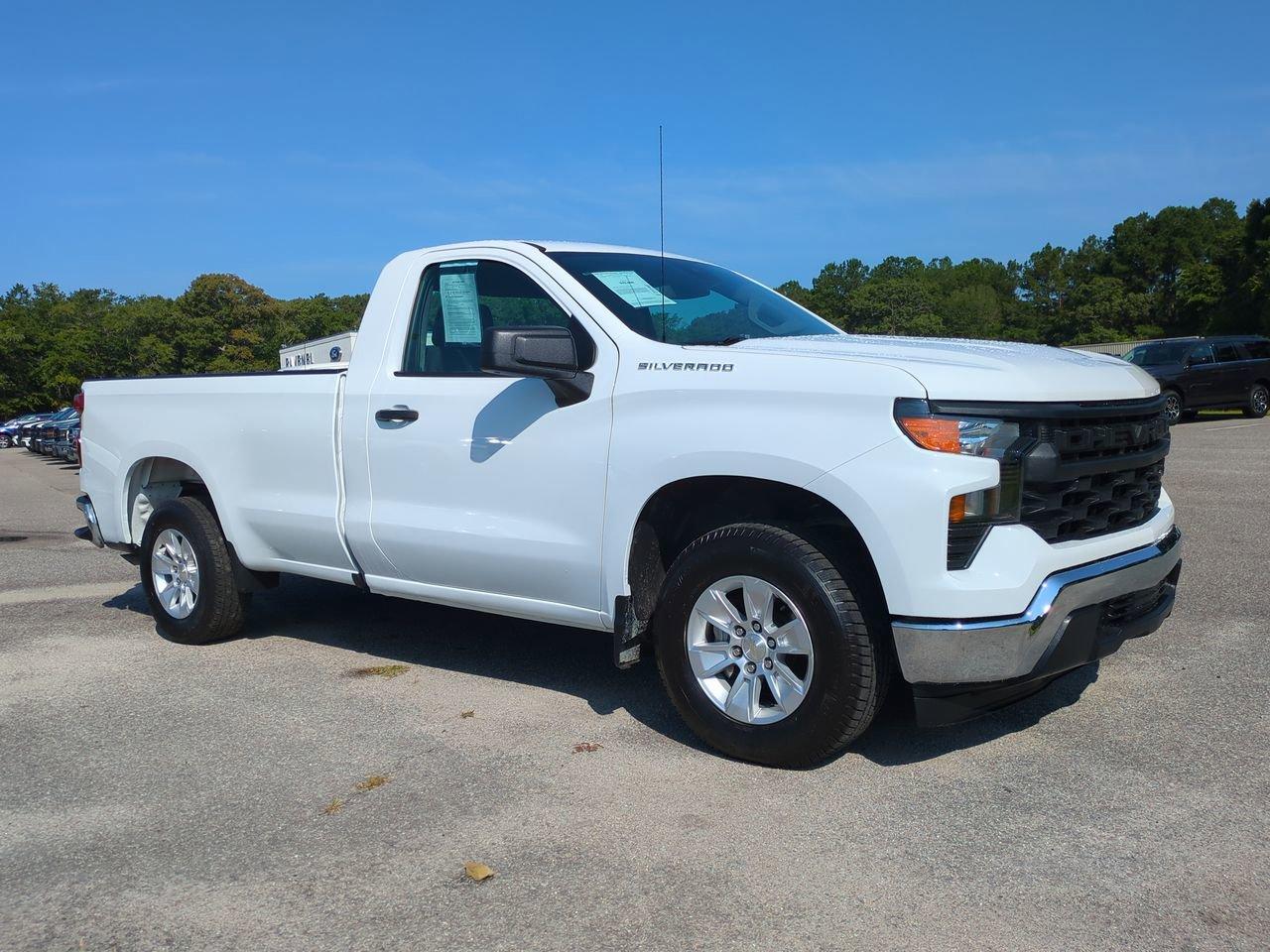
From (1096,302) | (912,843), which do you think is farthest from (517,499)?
(1096,302)

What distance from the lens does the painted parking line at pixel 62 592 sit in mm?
7824

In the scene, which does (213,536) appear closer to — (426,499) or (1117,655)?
(426,499)

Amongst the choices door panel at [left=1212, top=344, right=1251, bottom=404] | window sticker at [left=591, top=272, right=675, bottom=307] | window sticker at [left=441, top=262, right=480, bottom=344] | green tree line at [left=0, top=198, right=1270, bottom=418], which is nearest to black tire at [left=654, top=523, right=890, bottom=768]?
window sticker at [left=591, top=272, right=675, bottom=307]

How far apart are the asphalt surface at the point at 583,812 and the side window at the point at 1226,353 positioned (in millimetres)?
18530

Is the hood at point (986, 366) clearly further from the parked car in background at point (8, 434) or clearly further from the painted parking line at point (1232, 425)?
the parked car in background at point (8, 434)

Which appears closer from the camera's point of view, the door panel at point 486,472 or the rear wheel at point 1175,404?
the door panel at point 486,472

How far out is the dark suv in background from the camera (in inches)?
865

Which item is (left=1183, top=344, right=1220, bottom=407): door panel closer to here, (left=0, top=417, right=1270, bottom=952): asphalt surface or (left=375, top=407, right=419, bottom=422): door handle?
(left=0, top=417, right=1270, bottom=952): asphalt surface

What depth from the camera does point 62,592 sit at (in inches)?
320

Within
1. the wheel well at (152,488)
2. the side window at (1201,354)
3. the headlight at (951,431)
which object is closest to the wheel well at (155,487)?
the wheel well at (152,488)

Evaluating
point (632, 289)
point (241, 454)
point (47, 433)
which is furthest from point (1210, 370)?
point (47, 433)

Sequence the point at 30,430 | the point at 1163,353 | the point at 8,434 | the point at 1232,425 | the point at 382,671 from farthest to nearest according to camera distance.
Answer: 1. the point at 8,434
2. the point at 30,430
3. the point at 1163,353
4. the point at 1232,425
5. the point at 382,671

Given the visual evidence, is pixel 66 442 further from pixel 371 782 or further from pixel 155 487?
pixel 371 782

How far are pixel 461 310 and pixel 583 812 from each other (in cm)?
247
